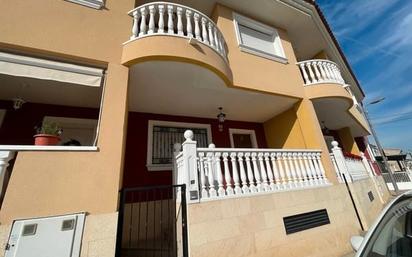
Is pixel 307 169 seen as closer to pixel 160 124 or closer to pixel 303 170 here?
pixel 303 170

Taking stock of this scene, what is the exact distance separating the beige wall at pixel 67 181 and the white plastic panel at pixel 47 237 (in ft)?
0.37

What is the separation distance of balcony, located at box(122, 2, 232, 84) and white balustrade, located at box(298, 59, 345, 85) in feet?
13.0

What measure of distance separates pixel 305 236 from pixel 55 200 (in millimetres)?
5094

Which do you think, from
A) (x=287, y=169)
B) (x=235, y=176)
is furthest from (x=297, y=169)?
(x=235, y=176)

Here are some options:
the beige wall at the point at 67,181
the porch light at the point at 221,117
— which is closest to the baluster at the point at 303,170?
the porch light at the point at 221,117

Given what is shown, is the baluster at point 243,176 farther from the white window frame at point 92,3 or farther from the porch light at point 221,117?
the white window frame at point 92,3

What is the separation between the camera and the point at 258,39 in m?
6.96

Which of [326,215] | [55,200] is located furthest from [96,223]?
[326,215]

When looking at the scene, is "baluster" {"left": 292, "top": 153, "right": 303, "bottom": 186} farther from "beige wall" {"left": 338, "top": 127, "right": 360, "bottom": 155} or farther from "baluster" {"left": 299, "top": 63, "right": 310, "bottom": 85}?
"beige wall" {"left": 338, "top": 127, "right": 360, "bottom": 155}

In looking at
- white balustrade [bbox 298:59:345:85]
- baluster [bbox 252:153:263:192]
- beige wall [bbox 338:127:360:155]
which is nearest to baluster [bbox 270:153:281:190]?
baluster [bbox 252:153:263:192]

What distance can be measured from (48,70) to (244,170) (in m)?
4.59

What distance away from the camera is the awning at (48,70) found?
10.2ft

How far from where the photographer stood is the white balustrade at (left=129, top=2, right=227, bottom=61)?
4.24 metres

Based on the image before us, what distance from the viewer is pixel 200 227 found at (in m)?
3.27
